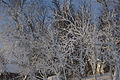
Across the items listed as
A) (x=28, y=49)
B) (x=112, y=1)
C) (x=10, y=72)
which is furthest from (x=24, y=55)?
(x=10, y=72)

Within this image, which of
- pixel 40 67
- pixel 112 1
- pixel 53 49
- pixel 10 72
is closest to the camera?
pixel 112 1

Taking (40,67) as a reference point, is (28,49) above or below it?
above

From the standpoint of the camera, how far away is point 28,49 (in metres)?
10.3

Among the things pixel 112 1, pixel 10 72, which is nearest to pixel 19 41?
pixel 112 1

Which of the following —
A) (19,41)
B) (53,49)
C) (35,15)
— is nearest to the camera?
(53,49)

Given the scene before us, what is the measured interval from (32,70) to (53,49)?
9.70 ft

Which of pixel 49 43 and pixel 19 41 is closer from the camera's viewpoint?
pixel 49 43

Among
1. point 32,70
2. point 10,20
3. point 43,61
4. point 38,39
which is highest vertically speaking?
point 10,20

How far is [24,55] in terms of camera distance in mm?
10461

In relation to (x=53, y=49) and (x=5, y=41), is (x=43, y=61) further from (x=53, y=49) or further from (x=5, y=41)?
(x=5, y=41)

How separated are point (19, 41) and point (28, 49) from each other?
0.78 m

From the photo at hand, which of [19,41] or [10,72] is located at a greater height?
[19,41]

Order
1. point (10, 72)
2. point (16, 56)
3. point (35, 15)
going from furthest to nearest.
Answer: point (10, 72)
point (35, 15)
point (16, 56)

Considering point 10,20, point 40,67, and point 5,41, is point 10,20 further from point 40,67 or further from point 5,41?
point 40,67
